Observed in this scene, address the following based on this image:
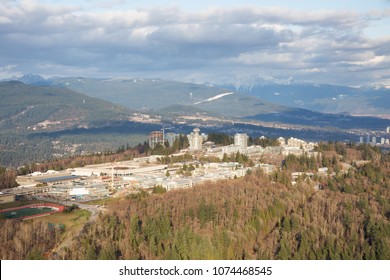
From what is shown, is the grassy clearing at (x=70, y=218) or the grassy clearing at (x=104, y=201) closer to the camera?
the grassy clearing at (x=70, y=218)

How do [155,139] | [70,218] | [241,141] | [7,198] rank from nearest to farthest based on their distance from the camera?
[70,218] < [7,198] < [241,141] < [155,139]

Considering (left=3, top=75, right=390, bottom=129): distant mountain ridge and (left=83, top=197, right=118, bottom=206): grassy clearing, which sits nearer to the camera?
(left=83, top=197, right=118, bottom=206): grassy clearing

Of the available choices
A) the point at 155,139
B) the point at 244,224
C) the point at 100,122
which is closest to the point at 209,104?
the point at 100,122

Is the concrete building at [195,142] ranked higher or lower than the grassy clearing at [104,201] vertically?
higher

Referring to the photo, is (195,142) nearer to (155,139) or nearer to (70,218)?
(155,139)

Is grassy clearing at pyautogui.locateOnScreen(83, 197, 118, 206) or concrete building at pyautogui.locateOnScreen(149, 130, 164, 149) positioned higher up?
concrete building at pyautogui.locateOnScreen(149, 130, 164, 149)

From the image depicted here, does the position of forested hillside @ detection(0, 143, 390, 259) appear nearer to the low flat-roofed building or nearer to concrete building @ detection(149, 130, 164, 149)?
the low flat-roofed building

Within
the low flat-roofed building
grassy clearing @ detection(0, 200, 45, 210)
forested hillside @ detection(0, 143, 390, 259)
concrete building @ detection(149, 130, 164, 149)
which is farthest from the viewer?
concrete building @ detection(149, 130, 164, 149)

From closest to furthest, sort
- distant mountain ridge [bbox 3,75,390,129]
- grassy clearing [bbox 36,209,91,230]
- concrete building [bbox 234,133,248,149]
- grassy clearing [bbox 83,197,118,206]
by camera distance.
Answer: grassy clearing [bbox 36,209,91,230], grassy clearing [bbox 83,197,118,206], concrete building [bbox 234,133,248,149], distant mountain ridge [bbox 3,75,390,129]

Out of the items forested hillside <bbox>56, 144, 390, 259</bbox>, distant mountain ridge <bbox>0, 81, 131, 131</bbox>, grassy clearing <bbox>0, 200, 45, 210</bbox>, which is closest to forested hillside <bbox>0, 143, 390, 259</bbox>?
forested hillside <bbox>56, 144, 390, 259</bbox>

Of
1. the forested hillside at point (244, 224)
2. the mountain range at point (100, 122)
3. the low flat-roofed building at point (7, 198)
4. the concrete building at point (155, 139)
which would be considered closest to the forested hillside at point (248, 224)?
the forested hillside at point (244, 224)

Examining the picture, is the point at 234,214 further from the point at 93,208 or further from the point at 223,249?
the point at 93,208

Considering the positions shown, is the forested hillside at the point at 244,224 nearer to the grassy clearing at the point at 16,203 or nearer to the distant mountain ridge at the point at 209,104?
the grassy clearing at the point at 16,203
